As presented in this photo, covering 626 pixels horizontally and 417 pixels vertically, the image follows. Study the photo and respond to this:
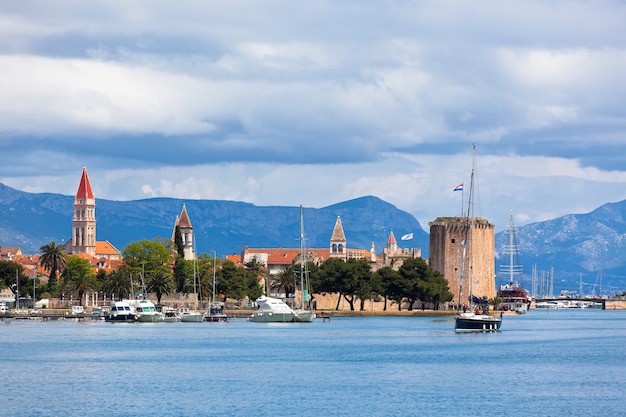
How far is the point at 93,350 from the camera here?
68.4 metres

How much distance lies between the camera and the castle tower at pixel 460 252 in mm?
128375

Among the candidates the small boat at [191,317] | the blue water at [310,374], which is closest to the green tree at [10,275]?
the small boat at [191,317]

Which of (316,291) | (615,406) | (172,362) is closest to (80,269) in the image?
(316,291)

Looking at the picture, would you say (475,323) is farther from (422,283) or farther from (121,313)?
(121,313)

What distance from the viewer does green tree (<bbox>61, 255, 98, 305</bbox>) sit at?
422ft

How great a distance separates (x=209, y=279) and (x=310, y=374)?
244 feet

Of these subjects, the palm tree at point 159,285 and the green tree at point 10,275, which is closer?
the palm tree at point 159,285

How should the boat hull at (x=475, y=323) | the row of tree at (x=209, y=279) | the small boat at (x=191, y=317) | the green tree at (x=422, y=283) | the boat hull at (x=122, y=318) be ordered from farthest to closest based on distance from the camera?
1. the row of tree at (x=209, y=279)
2. the green tree at (x=422, y=283)
3. the small boat at (x=191, y=317)
4. the boat hull at (x=122, y=318)
5. the boat hull at (x=475, y=323)

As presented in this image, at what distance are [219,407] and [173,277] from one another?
92292mm

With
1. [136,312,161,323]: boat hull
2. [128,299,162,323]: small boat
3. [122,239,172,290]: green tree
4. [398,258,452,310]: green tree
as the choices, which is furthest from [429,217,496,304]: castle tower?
[136,312,161,323]: boat hull

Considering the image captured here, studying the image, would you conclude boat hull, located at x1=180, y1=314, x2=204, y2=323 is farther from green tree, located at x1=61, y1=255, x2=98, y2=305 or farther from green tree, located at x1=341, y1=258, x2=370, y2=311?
green tree, located at x1=61, y1=255, x2=98, y2=305

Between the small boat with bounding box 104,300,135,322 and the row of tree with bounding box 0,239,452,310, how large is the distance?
9.65 meters

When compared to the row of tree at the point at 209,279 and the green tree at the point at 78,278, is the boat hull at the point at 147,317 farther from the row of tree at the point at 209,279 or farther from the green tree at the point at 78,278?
the green tree at the point at 78,278

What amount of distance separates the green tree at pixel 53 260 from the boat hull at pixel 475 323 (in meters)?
57.7
